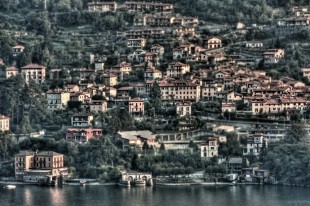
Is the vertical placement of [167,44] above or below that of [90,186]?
above

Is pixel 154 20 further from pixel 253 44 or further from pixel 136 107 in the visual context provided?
pixel 136 107

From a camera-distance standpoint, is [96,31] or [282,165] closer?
[282,165]

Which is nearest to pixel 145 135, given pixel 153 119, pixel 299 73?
pixel 153 119

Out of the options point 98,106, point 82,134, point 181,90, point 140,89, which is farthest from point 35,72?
point 82,134

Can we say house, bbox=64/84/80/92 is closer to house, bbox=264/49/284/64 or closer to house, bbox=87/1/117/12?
house, bbox=264/49/284/64

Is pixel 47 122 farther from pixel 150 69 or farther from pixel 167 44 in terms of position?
pixel 167 44

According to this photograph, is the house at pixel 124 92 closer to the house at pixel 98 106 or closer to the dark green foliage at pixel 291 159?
the house at pixel 98 106

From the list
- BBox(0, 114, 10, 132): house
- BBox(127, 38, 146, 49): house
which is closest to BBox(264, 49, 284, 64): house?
BBox(127, 38, 146, 49): house
